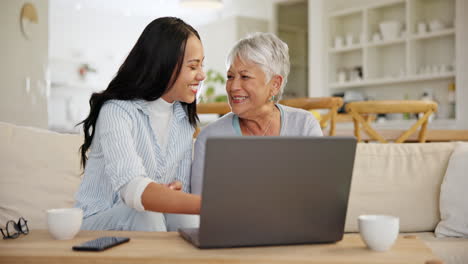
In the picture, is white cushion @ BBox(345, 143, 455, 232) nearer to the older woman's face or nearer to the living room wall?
the older woman's face

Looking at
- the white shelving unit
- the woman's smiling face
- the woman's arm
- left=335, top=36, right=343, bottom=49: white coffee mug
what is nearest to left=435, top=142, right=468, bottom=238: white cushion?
the woman's smiling face

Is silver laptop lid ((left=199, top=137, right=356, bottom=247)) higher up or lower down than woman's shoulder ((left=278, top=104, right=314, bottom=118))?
lower down

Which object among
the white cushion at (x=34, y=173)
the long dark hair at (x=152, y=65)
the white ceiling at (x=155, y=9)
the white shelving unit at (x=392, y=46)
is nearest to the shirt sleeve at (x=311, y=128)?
the long dark hair at (x=152, y=65)

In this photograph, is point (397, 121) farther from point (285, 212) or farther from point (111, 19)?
point (111, 19)

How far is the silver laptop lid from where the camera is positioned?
957 millimetres

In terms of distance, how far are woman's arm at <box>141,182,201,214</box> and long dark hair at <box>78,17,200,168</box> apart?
16.7 inches

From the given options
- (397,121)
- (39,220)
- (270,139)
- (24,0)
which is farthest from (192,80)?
(397,121)

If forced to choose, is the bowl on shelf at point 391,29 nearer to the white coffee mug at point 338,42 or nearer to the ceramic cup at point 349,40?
the ceramic cup at point 349,40

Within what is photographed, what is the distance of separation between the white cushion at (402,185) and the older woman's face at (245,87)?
0.71 meters

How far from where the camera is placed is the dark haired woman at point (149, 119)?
4.90 feet

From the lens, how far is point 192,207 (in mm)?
1211

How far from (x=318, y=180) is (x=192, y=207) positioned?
0.34 m

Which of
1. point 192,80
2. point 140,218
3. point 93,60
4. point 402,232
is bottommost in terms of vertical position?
point 402,232

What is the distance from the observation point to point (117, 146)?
1.34 meters
